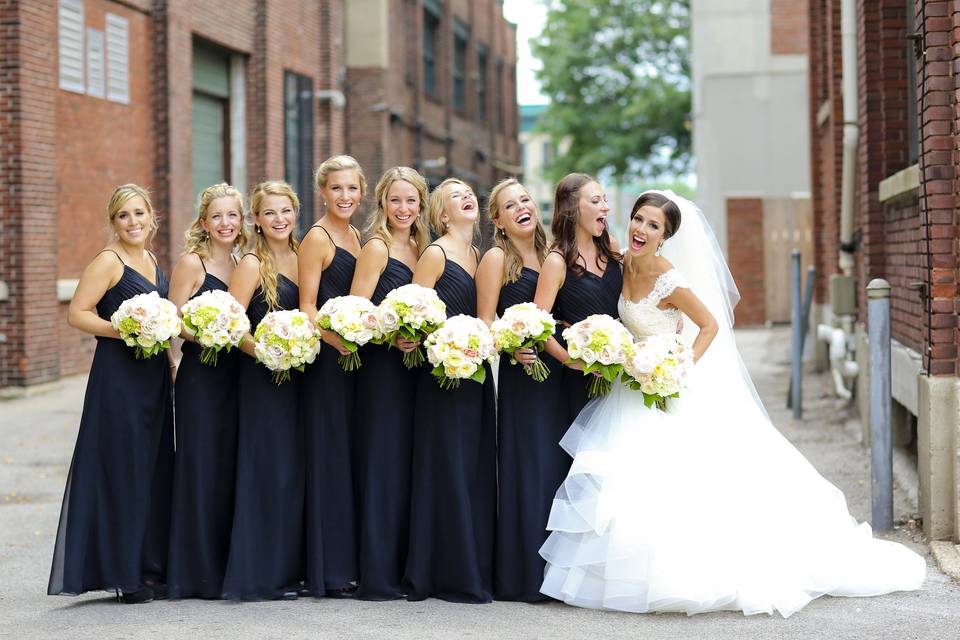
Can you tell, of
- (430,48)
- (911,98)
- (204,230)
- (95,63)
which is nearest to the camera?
(204,230)

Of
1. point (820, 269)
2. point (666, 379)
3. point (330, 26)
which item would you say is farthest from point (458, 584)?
point (330, 26)

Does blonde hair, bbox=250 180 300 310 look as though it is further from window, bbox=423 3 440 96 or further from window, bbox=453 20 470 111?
window, bbox=453 20 470 111

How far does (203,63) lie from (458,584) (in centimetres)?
1579

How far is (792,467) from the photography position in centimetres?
660

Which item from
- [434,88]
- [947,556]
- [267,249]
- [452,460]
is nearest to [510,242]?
[452,460]

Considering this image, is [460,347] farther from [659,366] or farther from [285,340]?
[659,366]

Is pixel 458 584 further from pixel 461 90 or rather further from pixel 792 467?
pixel 461 90

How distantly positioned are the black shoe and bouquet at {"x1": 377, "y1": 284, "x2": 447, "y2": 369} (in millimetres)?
1738

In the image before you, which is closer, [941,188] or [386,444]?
[386,444]

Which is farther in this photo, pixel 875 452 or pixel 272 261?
pixel 875 452

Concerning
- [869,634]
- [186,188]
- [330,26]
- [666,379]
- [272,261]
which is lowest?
[869,634]

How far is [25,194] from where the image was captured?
14.7 metres

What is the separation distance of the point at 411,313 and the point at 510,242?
2.39 ft

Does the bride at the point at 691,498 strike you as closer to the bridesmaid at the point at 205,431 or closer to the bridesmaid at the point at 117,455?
the bridesmaid at the point at 205,431
